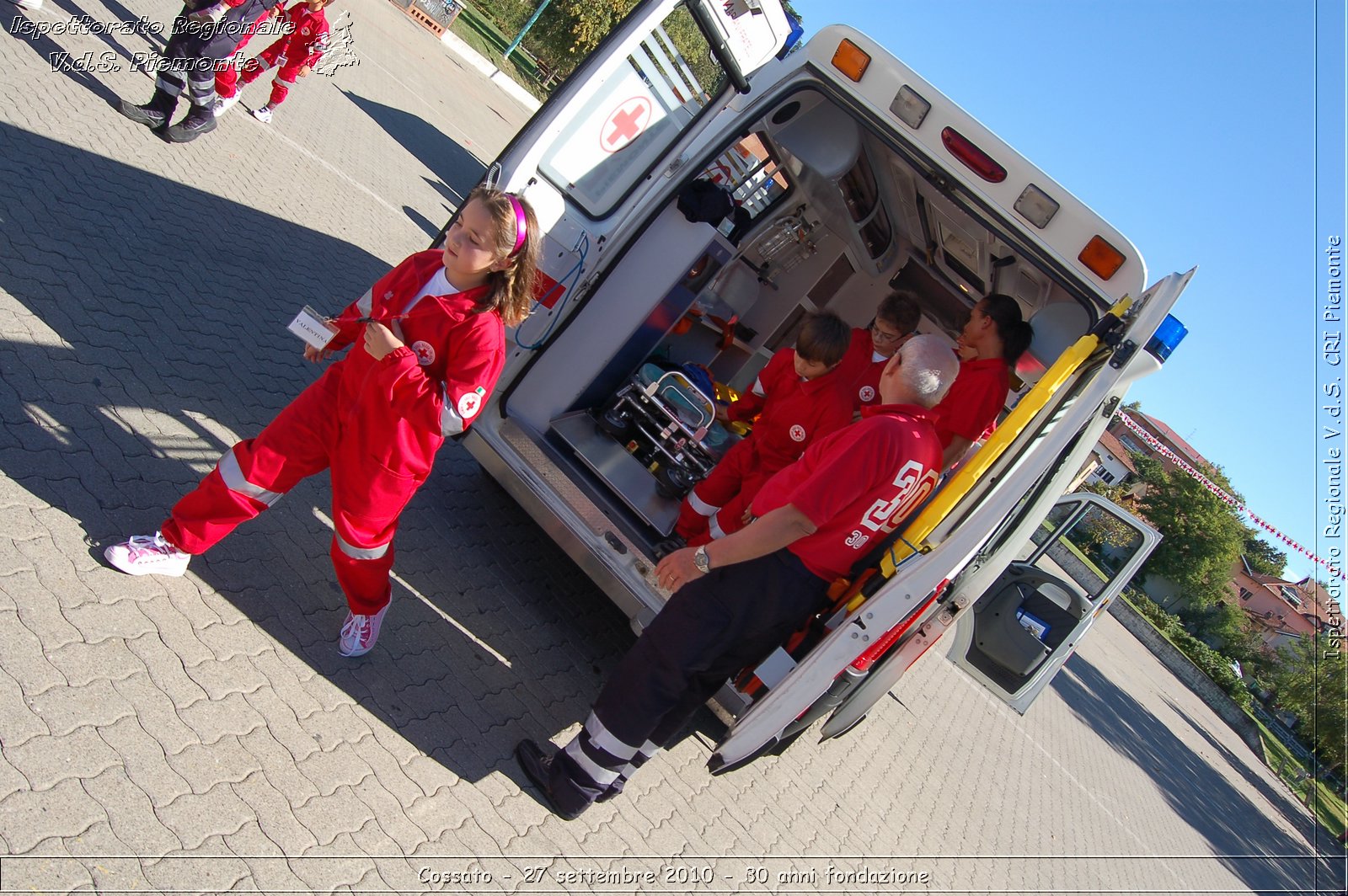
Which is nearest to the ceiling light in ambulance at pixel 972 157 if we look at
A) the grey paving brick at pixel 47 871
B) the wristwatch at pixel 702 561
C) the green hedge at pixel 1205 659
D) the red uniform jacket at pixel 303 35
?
the wristwatch at pixel 702 561

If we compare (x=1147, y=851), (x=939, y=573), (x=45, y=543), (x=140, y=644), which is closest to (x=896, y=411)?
(x=939, y=573)

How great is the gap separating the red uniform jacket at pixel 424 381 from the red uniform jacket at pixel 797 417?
1835mm

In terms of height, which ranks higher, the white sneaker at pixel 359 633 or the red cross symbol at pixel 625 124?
the red cross symbol at pixel 625 124

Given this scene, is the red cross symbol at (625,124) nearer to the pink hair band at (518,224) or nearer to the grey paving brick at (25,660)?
the pink hair band at (518,224)

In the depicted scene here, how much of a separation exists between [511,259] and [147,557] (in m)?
1.64

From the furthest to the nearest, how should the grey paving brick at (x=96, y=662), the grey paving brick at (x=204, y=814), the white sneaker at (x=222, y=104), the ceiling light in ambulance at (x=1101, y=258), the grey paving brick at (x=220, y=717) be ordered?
the white sneaker at (x=222, y=104), the ceiling light in ambulance at (x=1101, y=258), the grey paving brick at (x=220, y=717), the grey paving brick at (x=96, y=662), the grey paving brick at (x=204, y=814)

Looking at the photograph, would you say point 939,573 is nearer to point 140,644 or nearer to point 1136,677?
point 140,644

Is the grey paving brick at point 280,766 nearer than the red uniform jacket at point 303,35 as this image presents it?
Yes

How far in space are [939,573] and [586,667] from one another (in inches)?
78.4

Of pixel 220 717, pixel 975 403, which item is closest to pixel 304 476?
pixel 220 717

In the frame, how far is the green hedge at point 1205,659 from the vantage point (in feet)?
82.0

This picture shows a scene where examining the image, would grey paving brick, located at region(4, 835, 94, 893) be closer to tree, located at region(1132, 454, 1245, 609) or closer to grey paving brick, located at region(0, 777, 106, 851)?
grey paving brick, located at region(0, 777, 106, 851)

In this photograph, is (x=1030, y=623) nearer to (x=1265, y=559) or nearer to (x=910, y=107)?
(x=910, y=107)

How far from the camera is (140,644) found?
291 centimetres
